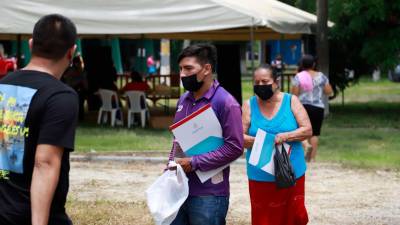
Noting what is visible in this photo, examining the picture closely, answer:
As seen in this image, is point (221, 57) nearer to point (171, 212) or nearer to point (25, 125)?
point (171, 212)

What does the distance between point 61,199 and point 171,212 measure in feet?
4.14

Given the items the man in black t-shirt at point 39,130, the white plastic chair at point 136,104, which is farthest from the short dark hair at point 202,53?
the white plastic chair at point 136,104

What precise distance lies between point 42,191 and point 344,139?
1310 cm

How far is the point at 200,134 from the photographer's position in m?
5.28

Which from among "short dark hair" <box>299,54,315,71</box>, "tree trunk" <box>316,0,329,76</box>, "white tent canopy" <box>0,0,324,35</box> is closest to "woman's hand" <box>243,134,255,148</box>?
"short dark hair" <box>299,54,315,71</box>

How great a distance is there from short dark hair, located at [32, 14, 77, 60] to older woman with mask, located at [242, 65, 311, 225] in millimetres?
2794

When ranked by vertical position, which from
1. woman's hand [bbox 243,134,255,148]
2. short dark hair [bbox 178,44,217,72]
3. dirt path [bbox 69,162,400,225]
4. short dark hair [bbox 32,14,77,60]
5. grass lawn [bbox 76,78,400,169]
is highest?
short dark hair [bbox 32,14,77,60]

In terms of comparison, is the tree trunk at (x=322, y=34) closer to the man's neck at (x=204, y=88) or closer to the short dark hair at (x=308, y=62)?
the short dark hair at (x=308, y=62)

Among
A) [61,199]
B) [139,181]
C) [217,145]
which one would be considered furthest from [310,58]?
[61,199]

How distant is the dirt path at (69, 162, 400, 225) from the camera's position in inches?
351

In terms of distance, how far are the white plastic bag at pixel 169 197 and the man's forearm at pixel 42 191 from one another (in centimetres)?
143

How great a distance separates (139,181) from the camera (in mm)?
11320

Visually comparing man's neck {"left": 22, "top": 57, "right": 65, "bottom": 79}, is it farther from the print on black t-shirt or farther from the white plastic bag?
the white plastic bag

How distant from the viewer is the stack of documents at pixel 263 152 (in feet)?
20.7
